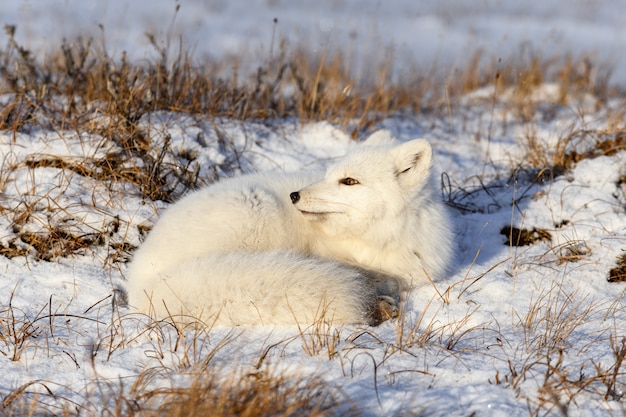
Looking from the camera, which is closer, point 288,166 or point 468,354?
point 468,354

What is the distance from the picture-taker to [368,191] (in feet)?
10.3

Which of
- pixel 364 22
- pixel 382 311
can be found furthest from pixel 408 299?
pixel 364 22

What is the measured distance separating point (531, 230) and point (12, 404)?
306 cm

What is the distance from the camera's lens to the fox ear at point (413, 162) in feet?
10.1

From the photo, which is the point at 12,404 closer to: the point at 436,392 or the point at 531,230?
the point at 436,392

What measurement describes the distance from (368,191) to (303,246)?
0.46m

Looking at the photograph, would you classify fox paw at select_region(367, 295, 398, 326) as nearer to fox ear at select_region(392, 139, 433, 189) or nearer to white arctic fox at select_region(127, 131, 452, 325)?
white arctic fox at select_region(127, 131, 452, 325)

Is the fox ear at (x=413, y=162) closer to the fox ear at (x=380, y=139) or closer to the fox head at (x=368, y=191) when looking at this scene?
the fox head at (x=368, y=191)

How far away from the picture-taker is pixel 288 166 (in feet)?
15.3

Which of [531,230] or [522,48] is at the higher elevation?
[522,48]

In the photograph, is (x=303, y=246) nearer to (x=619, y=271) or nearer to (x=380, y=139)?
(x=380, y=139)

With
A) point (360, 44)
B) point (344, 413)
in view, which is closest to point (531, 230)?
point (344, 413)

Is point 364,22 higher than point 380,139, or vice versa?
point 380,139

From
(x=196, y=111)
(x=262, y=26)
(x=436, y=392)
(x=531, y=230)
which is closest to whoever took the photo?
(x=436, y=392)
